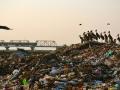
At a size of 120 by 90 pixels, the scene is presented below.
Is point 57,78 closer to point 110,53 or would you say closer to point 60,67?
point 60,67

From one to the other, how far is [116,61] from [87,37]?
11907 mm

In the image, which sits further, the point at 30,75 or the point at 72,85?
the point at 30,75

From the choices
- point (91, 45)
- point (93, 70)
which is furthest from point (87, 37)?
point (93, 70)

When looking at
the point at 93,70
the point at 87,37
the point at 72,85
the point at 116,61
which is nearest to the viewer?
the point at 72,85

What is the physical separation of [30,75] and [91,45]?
38.5ft

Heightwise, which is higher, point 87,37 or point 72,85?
point 87,37

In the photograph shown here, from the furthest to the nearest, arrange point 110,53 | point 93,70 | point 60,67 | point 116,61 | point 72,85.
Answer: point 110,53 → point 116,61 → point 60,67 → point 93,70 → point 72,85

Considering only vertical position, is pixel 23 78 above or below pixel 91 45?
below

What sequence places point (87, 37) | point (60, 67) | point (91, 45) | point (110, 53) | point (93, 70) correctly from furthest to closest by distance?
point (87, 37) < point (91, 45) < point (110, 53) < point (60, 67) < point (93, 70)

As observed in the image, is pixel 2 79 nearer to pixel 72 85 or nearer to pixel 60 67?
pixel 60 67

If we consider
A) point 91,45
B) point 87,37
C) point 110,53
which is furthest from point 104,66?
point 87,37

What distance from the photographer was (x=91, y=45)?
26391mm

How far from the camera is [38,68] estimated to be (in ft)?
54.3

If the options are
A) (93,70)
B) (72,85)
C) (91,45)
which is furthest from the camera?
(91,45)
